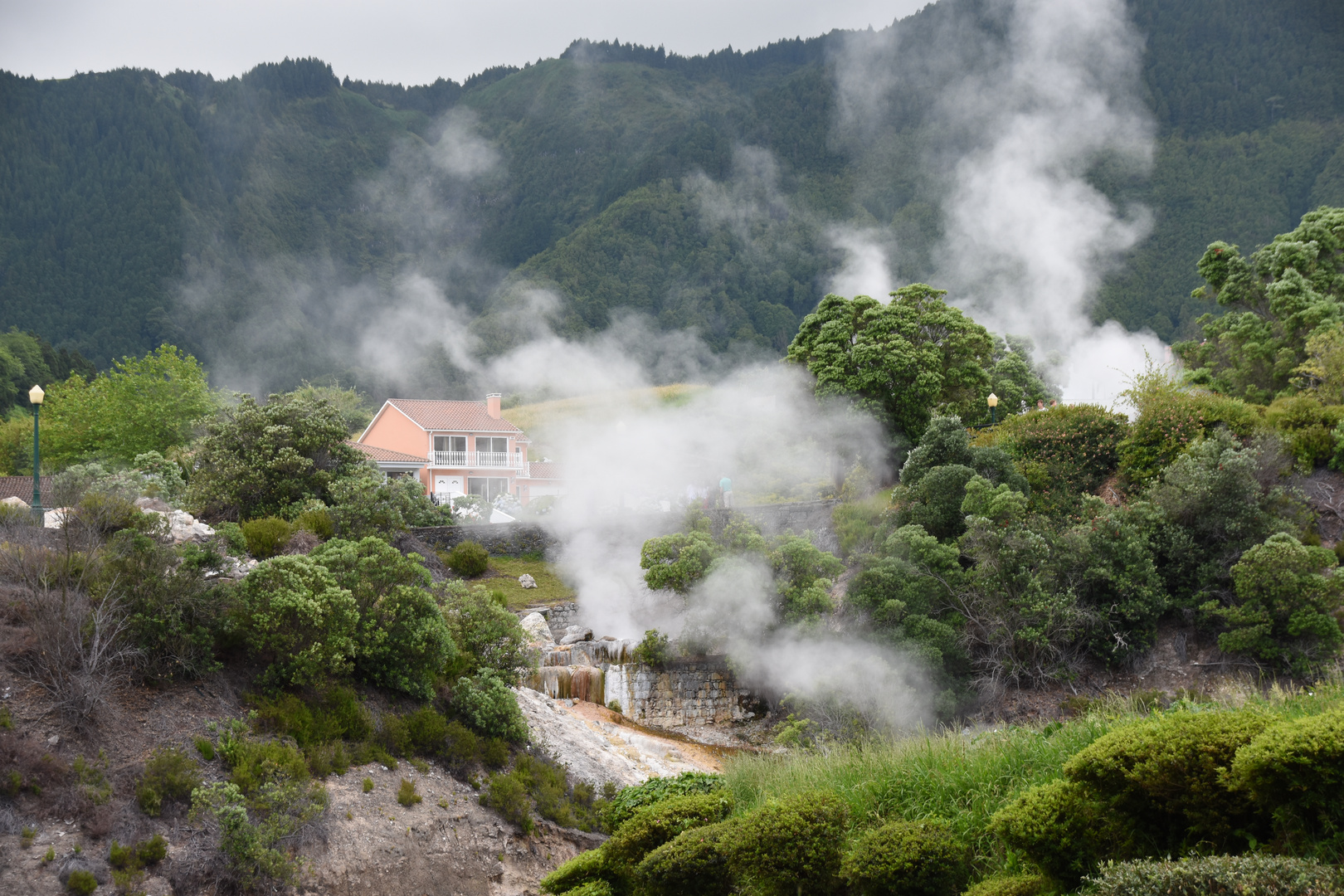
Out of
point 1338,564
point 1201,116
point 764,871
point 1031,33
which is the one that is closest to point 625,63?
point 1031,33

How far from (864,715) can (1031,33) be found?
359 ft

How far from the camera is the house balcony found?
44.6 meters

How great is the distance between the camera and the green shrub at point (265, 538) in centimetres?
1711

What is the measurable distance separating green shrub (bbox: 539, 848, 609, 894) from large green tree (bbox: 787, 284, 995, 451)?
19.6 m

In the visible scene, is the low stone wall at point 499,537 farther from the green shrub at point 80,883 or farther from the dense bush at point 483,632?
the green shrub at point 80,883

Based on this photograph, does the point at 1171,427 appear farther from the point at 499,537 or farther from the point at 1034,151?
the point at 1034,151

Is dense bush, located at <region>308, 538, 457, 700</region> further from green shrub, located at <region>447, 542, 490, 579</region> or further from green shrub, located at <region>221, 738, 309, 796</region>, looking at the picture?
green shrub, located at <region>447, 542, 490, 579</region>

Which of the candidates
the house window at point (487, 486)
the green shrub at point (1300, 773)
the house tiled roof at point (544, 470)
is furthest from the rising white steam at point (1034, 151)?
the green shrub at point (1300, 773)

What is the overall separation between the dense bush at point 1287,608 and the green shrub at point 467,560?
741 inches

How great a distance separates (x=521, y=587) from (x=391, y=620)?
13919 millimetres

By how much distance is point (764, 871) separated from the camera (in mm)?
7562

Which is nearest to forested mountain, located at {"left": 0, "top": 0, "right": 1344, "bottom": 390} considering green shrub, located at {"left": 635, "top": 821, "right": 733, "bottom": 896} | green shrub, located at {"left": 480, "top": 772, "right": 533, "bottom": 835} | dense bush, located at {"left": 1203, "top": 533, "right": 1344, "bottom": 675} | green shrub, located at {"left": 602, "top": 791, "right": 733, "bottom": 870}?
dense bush, located at {"left": 1203, "top": 533, "right": 1344, "bottom": 675}

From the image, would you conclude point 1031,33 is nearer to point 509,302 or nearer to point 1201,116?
point 1201,116

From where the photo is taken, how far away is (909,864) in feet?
22.7
